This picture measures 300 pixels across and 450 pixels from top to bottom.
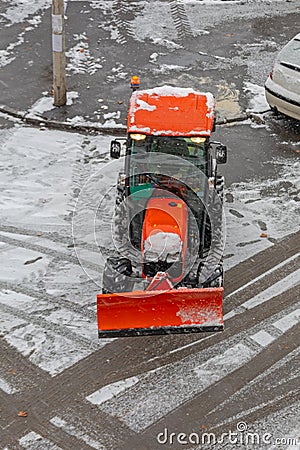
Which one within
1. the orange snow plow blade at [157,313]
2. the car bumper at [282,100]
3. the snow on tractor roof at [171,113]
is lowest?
the orange snow plow blade at [157,313]

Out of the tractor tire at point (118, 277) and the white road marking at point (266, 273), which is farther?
the white road marking at point (266, 273)

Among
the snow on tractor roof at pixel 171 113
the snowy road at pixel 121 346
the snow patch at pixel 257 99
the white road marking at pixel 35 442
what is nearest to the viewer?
the white road marking at pixel 35 442

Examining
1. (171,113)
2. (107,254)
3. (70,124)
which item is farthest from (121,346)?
(70,124)

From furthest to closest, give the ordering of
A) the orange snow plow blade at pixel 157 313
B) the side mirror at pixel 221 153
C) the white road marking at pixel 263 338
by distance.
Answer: the side mirror at pixel 221 153 < the white road marking at pixel 263 338 < the orange snow plow blade at pixel 157 313

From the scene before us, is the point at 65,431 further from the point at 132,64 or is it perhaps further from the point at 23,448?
the point at 132,64

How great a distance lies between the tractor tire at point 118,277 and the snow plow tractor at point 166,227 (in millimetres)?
12

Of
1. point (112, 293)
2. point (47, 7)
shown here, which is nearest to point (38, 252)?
point (112, 293)

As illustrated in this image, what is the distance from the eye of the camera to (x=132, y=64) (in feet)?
50.6

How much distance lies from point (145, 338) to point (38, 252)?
227 centimetres

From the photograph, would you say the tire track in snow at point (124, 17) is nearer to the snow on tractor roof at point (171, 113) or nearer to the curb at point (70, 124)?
the curb at point (70, 124)

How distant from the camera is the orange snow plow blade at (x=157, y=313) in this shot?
7.96 meters

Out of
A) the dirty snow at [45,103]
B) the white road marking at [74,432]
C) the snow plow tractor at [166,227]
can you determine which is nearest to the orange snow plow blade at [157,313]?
the snow plow tractor at [166,227]

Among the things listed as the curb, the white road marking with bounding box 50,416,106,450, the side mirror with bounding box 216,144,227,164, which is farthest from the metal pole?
the white road marking with bounding box 50,416,106,450

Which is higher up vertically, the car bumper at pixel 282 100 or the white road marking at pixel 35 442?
the car bumper at pixel 282 100
